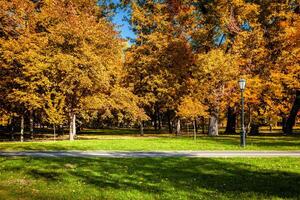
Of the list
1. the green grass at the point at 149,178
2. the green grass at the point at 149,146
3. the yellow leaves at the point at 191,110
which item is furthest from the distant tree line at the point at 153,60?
the green grass at the point at 149,178

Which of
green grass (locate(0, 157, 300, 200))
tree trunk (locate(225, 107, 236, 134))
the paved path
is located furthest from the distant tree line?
green grass (locate(0, 157, 300, 200))

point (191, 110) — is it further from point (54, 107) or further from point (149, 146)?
point (149, 146)

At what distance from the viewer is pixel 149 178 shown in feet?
47.2

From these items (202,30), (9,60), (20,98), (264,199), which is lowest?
(264,199)

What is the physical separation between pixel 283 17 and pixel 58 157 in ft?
106

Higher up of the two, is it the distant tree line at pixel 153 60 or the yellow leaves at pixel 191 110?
the distant tree line at pixel 153 60

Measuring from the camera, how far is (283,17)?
44.3m

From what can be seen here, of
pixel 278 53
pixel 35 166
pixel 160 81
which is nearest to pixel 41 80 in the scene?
pixel 160 81

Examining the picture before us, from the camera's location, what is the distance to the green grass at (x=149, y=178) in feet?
39.4

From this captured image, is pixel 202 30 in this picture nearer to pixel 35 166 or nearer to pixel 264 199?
pixel 35 166

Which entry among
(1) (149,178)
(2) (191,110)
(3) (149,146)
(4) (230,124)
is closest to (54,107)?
(2) (191,110)

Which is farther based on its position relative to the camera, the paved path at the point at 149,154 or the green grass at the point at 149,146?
the green grass at the point at 149,146

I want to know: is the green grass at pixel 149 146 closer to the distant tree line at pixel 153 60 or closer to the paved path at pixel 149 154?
the paved path at pixel 149 154

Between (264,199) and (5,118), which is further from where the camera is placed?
(5,118)
